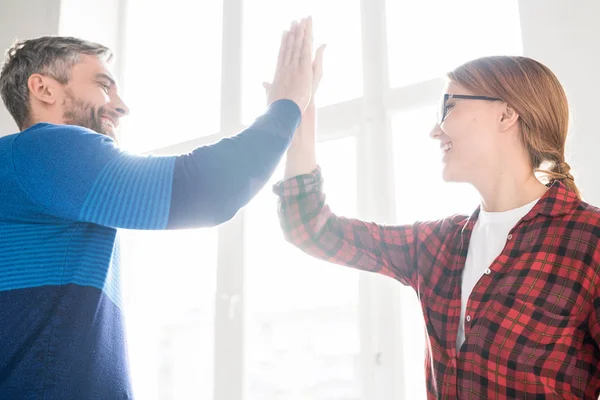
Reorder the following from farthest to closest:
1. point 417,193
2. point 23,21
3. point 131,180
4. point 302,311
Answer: point 23,21, point 302,311, point 417,193, point 131,180

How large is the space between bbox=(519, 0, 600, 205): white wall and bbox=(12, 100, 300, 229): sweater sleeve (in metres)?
1.00

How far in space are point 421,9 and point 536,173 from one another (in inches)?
49.9

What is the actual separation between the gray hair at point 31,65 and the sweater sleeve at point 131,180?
35 centimetres

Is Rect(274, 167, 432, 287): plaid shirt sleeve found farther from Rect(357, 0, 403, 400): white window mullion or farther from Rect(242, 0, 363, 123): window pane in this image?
Rect(242, 0, 363, 123): window pane

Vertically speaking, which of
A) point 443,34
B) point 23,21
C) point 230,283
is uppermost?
point 23,21

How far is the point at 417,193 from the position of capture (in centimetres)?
241

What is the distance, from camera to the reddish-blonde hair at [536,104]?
A: 1530 mm

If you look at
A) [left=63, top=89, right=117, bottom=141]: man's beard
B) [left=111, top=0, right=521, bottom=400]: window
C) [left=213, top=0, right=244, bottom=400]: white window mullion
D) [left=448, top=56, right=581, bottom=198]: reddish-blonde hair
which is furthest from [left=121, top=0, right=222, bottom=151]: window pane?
[left=448, top=56, right=581, bottom=198]: reddish-blonde hair

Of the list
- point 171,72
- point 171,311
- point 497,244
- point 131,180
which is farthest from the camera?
point 171,72

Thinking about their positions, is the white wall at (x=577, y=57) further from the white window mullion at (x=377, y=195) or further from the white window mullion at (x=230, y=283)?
the white window mullion at (x=230, y=283)

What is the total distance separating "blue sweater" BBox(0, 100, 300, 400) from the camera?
109cm

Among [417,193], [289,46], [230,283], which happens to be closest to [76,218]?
[289,46]

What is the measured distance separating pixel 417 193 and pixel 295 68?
3.78 ft

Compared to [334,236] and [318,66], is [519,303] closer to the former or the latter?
[334,236]
